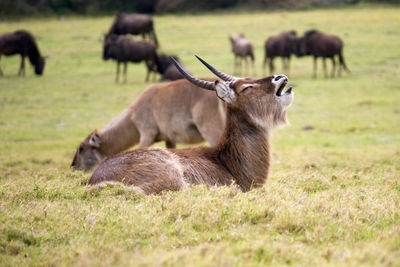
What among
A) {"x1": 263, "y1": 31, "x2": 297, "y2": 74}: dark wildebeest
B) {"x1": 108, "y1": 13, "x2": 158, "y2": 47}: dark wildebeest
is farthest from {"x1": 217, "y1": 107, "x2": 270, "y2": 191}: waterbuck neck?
{"x1": 108, "y1": 13, "x2": 158, "y2": 47}: dark wildebeest

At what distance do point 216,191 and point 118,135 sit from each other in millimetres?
5584

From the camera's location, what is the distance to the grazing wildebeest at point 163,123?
30.3 ft

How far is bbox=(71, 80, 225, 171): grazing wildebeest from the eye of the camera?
925 cm

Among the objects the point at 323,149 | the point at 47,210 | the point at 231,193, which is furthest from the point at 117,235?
the point at 323,149

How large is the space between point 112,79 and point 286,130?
11.9m

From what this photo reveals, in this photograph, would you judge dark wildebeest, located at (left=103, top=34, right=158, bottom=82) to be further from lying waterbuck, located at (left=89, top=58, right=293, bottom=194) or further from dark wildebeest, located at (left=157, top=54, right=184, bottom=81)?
lying waterbuck, located at (left=89, top=58, right=293, bottom=194)

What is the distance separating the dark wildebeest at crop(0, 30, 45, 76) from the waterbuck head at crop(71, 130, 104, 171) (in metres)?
17.5

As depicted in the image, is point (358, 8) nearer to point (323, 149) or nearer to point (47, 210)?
point (323, 149)

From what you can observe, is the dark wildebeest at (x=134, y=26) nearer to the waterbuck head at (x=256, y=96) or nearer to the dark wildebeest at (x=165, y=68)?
the dark wildebeest at (x=165, y=68)

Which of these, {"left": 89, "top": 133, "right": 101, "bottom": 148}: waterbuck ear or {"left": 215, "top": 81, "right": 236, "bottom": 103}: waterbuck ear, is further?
{"left": 89, "top": 133, "right": 101, "bottom": 148}: waterbuck ear

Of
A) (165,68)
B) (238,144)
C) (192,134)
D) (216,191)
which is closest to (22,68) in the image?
(165,68)

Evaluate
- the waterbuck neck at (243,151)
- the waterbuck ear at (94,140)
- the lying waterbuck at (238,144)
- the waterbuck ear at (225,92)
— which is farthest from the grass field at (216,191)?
the waterbuck ear at (225,92)

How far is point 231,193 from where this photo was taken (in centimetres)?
515

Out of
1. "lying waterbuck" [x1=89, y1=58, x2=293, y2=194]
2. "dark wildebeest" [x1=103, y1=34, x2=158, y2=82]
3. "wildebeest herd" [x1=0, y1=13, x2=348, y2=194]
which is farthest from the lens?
"dark wildebeest" [x1=103, y1=34, x2=158, y2=82]
